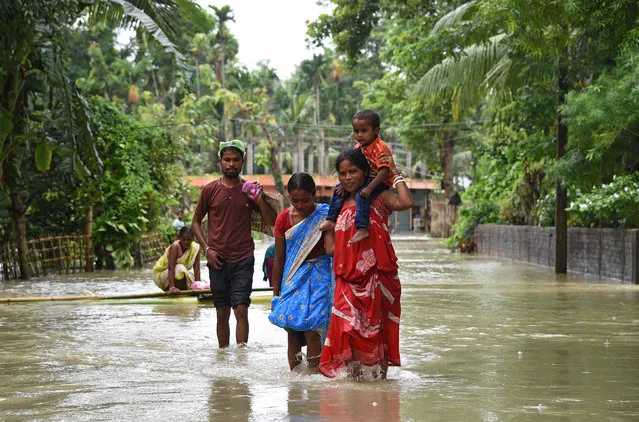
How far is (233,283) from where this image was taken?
8.27m

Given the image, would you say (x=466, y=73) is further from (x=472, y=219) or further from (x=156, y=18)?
(x=472, y=219)

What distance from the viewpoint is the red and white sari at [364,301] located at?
662cm

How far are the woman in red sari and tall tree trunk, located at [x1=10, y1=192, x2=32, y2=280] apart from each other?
12862mm

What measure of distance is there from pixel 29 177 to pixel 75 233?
84.1 inches

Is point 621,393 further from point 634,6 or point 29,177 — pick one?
point 29,177

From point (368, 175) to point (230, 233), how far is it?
181cm

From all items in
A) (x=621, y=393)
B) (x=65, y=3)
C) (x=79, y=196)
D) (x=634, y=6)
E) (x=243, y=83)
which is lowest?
(x=621, y=393)

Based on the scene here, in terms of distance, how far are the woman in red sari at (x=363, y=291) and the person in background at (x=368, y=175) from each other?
0.15 ft

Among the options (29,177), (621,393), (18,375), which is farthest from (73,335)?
(29,177)

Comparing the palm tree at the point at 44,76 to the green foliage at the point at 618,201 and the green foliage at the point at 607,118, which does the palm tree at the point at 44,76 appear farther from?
the green foliage at the point at 618,201

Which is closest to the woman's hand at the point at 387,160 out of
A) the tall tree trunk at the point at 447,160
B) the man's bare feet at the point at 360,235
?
the man's bare feet at the point at 360,235

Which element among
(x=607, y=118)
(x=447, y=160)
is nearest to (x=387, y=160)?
(x=607, y=118)

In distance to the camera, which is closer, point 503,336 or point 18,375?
point 18,375

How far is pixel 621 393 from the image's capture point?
246 inches
